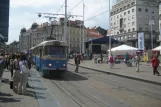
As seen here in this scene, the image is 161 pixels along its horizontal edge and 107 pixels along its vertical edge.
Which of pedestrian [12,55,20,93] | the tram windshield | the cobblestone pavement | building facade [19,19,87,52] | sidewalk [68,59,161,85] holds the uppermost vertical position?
building facade [19,19,87,52]

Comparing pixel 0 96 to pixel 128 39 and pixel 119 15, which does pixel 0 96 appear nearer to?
pixel 128 39

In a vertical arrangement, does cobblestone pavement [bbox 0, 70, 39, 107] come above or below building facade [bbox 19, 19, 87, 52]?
below

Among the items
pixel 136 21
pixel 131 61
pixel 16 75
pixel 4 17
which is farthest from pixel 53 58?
pixel 136 21

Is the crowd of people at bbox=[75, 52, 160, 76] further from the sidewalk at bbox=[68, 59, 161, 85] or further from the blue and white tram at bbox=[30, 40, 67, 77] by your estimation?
the blue and white tram at bbox=[30, 40, 67, 77]

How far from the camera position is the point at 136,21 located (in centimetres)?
10862

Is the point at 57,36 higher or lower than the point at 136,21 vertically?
lower

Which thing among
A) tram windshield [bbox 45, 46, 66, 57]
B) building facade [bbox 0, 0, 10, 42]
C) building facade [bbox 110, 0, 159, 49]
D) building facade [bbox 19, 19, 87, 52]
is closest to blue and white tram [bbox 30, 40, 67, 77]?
tram windshield [bbox 45, 46, 66, 57]

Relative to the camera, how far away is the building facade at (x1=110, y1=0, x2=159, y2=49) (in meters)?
108

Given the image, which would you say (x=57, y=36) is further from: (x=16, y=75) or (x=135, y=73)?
(x=16, y=75)

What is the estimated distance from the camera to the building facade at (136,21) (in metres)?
108

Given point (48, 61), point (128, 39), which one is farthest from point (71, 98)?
point (128, 39)

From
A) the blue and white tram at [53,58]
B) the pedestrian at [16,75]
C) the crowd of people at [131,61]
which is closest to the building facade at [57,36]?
the crowd of people at [131,61]

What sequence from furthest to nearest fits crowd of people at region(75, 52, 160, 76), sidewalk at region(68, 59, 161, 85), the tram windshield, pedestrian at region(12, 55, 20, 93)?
crowd of people at region(75, 52, 160, 76), the tram windshield, sidewalk at region(68, 59, 161, 85), pedestrian at region(12, 55, 20, 93)

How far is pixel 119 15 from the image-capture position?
406 feet
